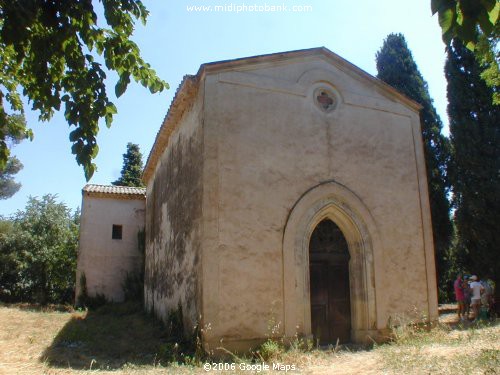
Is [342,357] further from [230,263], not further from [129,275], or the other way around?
[129,275]

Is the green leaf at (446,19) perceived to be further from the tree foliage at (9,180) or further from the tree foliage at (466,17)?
the tree foliage at (9,180)

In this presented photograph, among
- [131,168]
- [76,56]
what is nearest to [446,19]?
[76,56]

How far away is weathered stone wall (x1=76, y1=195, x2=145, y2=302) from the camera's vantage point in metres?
19.5

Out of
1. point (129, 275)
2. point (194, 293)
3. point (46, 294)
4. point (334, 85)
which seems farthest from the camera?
point (46, 294)

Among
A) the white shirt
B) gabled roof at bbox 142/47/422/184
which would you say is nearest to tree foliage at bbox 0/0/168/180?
gabled roof at bbox 142/47/422/184

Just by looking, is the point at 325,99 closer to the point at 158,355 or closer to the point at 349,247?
the point at 349,247

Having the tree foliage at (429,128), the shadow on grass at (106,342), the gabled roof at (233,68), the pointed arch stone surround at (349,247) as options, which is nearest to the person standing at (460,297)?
the tree foliage at (429,128)

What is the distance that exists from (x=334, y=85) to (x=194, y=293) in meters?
6.22

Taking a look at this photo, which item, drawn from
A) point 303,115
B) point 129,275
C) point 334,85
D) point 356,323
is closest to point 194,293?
point 356,323

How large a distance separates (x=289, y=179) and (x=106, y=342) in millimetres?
5918

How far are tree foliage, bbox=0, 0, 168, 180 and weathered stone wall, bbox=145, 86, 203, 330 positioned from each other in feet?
17.2

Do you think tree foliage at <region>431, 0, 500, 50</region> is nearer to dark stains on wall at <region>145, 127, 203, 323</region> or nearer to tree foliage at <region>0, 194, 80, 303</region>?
dark stains on wall at <region>145, 127, 203, 323</region>

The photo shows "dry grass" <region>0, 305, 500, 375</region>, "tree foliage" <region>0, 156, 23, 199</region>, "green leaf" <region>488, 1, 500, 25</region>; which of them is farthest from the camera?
"tree foliage" <region>0, 156, 23, 199</region>

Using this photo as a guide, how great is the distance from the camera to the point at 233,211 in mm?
9344
